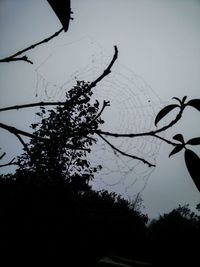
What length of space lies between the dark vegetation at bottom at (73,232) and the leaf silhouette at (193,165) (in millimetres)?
12518

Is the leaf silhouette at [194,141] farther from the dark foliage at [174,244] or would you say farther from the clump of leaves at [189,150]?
the dark foliage at [174,244]

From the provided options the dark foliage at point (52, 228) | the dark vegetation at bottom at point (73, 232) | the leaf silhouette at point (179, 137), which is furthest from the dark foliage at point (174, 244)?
the leaf silhouette at point (179, 137)

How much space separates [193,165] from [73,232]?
71.9ft

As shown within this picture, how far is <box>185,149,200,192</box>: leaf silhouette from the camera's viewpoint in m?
0.83

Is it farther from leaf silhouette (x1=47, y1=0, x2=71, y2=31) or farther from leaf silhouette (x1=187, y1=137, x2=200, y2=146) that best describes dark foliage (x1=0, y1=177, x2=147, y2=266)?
leaf silhouette (x1=47, y1=0, x2=71, y2=31)

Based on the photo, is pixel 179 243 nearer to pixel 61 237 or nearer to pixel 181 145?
pixel 61 237

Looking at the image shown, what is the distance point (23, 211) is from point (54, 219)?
2669mm

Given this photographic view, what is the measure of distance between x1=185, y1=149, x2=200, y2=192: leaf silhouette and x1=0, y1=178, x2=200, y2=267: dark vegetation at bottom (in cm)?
1252

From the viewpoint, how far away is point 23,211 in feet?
66.4

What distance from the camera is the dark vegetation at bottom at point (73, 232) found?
18016 millimetres

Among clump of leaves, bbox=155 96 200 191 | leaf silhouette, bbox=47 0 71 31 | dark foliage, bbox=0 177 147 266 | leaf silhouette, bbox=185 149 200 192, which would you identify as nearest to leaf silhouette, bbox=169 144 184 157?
clump of leaves, bbox=155 96 200 191

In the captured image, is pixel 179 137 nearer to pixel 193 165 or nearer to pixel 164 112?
pixel 164 112

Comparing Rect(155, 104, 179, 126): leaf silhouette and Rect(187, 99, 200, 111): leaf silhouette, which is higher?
Rect(155, 104, 179, 126): leaf silhouette

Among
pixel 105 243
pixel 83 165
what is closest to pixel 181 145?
pixel 83 165
